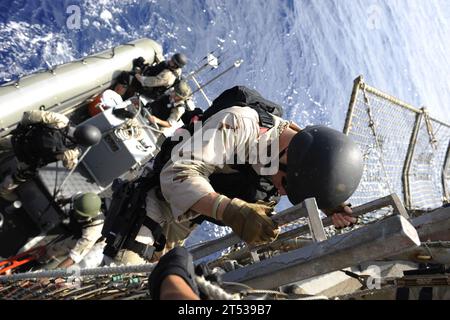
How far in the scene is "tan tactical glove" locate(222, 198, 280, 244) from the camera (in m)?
2.13

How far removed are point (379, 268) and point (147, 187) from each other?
201 cm

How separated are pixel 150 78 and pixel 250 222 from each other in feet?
21.1

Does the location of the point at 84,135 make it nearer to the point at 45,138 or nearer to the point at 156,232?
the point at 45,138

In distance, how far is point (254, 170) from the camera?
113 inches

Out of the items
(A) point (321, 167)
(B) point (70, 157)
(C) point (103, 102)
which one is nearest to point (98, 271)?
(A) point (321, 167)

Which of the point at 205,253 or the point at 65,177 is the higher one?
the point at 65,177

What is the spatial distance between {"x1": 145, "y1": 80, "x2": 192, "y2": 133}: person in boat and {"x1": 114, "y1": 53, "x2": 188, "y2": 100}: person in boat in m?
0.35

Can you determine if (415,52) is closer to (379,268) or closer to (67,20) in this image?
(67,20)

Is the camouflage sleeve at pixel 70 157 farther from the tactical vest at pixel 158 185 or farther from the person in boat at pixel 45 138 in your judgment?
the tactical vest at pixel 158 185

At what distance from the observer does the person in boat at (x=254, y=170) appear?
7.58 ft

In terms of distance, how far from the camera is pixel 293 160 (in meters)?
2.62

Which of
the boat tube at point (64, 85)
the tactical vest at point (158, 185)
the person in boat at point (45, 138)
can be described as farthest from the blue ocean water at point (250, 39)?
the tactical vest at point (158, 185)

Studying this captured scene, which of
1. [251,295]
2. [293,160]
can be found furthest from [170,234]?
[251,295]

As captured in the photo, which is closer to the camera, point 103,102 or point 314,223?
point 314,223
